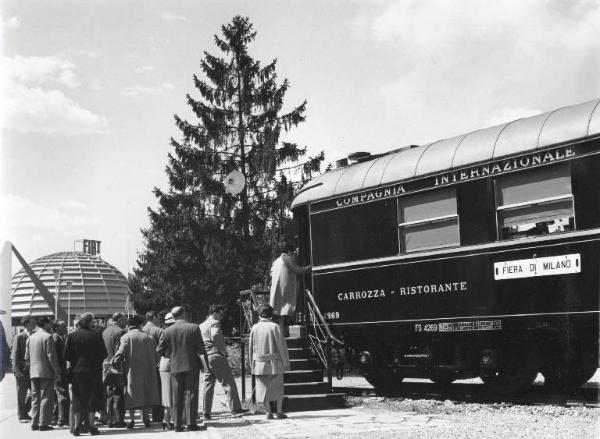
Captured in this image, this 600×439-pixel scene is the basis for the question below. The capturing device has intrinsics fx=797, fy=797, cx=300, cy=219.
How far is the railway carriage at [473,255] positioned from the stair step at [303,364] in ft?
2.93

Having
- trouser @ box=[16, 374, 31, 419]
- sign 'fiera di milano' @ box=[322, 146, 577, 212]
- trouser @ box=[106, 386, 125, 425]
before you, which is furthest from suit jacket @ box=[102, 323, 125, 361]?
sign 'fiera di milano' @ box=[322, 146, 577, 212]

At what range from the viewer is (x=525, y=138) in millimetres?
11547

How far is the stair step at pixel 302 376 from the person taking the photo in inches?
521

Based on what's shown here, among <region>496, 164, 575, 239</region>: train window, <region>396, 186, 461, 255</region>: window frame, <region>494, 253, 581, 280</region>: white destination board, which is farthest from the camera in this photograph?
<region>396, 186, 461, 255</region>: window frame

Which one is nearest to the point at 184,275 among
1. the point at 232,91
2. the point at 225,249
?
the point at 225,249

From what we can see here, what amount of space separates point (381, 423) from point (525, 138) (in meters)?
4.57

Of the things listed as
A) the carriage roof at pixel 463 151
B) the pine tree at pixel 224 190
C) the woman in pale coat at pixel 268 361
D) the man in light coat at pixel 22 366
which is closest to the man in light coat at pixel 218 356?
the woman in pale coat at pixel 268 361

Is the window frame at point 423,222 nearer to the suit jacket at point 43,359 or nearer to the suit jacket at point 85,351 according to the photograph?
the suit jacket at point 85,351

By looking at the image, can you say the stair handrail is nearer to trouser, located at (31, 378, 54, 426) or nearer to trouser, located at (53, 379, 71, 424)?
trouser, located at (53, 379, 71, 424)

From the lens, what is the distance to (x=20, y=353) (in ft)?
42.8

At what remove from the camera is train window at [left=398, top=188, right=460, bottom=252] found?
12406mm

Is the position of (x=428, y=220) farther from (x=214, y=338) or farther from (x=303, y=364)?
(x=214, y=338)

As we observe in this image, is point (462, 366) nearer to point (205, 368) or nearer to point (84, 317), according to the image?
point (205, 368)

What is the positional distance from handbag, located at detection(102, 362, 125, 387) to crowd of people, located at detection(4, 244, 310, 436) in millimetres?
15
